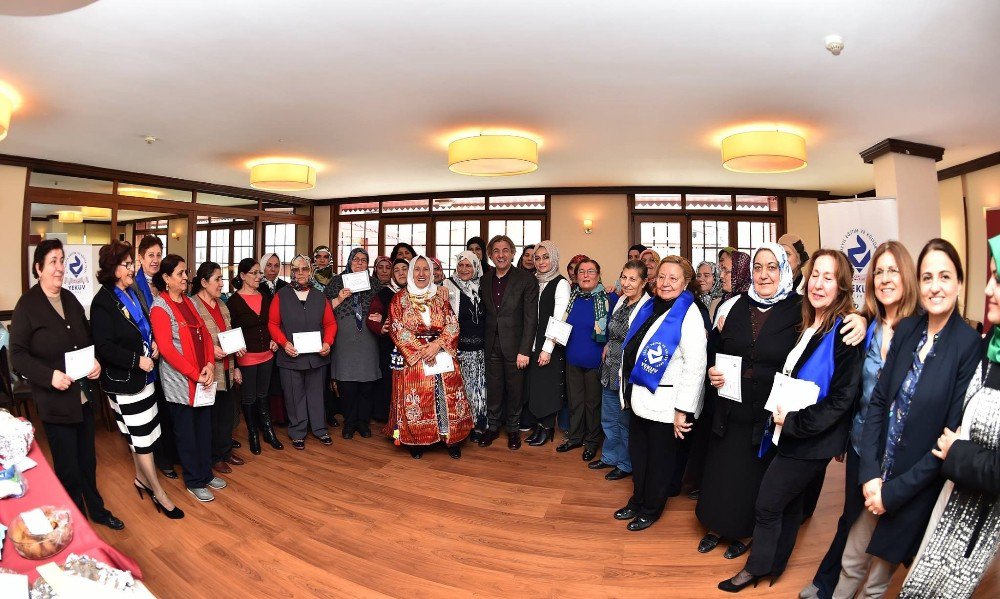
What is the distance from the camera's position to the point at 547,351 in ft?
13.3

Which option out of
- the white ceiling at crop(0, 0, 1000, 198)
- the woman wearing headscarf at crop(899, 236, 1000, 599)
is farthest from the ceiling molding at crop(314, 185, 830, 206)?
the woman wearing headscarf at crop(899, 236, 1000, 599)

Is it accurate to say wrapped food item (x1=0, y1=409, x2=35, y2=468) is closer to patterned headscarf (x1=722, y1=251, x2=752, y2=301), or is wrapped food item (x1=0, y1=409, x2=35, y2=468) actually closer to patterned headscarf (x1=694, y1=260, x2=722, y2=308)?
patterned headscarf (x1=722, y1=251, x2=752, y2=301)

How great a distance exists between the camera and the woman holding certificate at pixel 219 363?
3.49 metres

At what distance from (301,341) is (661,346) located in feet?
8.86

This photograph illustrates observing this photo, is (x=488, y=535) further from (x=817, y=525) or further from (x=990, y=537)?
(x=990, y=537)

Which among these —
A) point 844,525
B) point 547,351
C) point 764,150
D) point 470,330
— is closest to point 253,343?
point 470,330

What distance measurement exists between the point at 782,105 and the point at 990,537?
3.84 metres

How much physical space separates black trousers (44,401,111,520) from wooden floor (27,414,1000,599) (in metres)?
0.17

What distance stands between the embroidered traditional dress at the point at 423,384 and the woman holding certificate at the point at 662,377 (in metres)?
1.40

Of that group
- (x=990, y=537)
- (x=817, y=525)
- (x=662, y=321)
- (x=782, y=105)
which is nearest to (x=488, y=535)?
(x=662, y=321)

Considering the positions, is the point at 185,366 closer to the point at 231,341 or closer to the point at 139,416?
the point at 139,416

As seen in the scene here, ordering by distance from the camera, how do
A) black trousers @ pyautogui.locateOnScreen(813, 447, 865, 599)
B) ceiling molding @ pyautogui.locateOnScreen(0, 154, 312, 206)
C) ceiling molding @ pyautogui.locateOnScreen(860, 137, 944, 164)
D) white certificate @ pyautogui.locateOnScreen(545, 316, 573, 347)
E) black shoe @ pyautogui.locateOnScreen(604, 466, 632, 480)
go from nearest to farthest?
1. black trousers @ pyautogui.locateOnScreen(813, 447, 865, 599)
2. black shoe @ pyautogui.locateOnScreen(604, 466, 632, 480)
3. white certificate @ pyautogui.locateOnScreen(545, 316, 573, 347)
4. ceiling molding @ pyautogui.locateOnScreen(860, 137, 944, 164)
5. ceiling molding @ pyautogui.locateOnScreen(0, 154, 312, 206)

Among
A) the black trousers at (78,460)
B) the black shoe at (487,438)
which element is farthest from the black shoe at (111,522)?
the black shoe at (487,438)

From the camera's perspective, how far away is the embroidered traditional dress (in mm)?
3826
